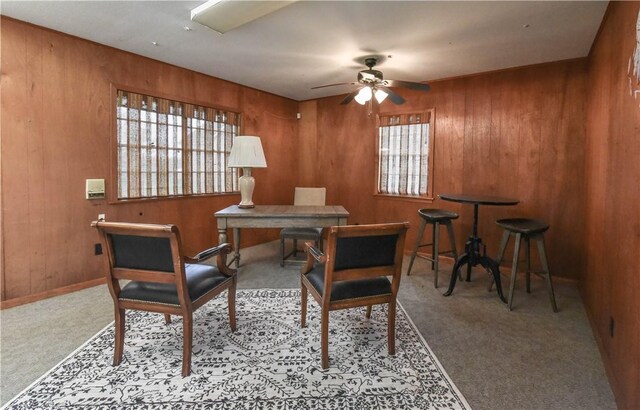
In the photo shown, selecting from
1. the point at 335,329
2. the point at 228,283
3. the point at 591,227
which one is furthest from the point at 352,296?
the point at 591,227

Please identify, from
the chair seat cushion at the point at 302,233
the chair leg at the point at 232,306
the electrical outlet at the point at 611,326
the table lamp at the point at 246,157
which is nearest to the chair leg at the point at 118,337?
the chair leg at the point at 232,306

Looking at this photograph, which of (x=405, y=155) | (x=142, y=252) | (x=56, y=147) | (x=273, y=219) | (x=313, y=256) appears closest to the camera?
(x=142, y=252)

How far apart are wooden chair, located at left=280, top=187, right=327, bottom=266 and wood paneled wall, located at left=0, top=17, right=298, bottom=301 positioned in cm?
148

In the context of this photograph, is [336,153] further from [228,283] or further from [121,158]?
[228,283]

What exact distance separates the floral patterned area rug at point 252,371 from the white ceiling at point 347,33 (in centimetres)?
240

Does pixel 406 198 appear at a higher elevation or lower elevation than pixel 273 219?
higher

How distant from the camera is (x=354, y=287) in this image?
6.61 ft

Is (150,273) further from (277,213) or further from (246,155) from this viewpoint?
(246,155)

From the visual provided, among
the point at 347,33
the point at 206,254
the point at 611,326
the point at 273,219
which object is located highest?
the point at 347,33

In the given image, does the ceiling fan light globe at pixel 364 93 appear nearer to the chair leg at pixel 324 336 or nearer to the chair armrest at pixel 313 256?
the chair armrest at pixel 313 256

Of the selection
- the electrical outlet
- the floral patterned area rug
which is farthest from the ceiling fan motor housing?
the electrical outlet

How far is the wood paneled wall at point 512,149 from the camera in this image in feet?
11.2

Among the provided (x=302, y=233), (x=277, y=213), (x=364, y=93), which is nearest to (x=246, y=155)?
(x=277, y=213)

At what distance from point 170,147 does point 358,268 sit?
119 inches
